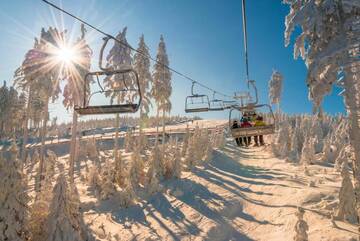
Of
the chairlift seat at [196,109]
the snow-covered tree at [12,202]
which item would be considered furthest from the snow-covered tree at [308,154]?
the snow-covered tree at [12,202]

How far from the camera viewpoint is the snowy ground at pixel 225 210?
1316cm

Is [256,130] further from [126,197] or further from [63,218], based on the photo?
[126,197]

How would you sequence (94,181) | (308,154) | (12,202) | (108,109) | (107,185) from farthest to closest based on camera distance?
1. (308,154)
2. (94,181)
3. (107,185)
4. (12,202)
5. (108,109)

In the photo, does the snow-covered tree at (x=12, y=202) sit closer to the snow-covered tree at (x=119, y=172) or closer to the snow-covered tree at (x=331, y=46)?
the snow-covered tree at (x=119, y=172)

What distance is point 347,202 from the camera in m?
12.2

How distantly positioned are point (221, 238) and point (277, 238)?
8.96 ft

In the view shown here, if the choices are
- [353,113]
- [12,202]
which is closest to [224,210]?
[353,113]

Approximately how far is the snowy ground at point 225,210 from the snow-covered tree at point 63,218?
2.16 metres

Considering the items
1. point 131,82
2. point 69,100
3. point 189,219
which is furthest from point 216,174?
point 69,100

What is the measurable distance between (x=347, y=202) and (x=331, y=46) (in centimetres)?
727

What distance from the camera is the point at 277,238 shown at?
39.7 ft

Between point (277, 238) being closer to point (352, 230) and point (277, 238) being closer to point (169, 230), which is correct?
point (352, 230)

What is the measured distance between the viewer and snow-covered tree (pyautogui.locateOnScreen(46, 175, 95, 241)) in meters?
10.5

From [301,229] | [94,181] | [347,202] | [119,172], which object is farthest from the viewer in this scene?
[119,172]
